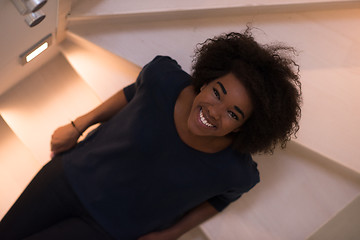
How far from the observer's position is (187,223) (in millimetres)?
1393

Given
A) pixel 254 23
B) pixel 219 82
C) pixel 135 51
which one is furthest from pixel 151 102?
pixel 254 23

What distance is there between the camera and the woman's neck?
1251 millimetres

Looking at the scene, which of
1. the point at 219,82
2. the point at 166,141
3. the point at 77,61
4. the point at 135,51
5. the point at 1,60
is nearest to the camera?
the point at 219,82

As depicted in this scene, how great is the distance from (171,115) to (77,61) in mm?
841

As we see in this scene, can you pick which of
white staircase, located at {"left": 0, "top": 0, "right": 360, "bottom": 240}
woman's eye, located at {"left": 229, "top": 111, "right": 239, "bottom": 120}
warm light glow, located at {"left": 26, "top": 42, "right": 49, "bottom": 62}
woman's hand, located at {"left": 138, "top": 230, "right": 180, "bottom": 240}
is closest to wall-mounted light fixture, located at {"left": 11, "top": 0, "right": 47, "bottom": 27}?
white staircase, located at {"left": 0, "top": 0, "right": 360, "bottom": 240}

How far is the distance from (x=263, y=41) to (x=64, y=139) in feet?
3.23

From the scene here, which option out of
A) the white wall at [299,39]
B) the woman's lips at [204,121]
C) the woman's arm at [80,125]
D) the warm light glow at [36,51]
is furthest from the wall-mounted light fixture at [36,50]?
the woman's lips at [204,121]

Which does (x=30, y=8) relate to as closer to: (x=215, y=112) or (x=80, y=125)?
(x=80, y=125)

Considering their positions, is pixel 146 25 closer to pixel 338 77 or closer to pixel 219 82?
pixel 219 82

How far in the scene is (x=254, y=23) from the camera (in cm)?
171

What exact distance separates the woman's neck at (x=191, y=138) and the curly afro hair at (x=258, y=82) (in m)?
0.05

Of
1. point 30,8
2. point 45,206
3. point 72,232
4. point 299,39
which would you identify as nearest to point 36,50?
point 30,8

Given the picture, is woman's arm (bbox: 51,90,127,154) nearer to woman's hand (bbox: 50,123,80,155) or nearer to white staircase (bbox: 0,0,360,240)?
woman's hand (bbox: 50,123,80,155)

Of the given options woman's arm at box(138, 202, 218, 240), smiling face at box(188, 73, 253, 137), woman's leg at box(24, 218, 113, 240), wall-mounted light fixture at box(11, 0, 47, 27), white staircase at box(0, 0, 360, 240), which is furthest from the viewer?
white staircase at box(0, 0, 360, 240)
